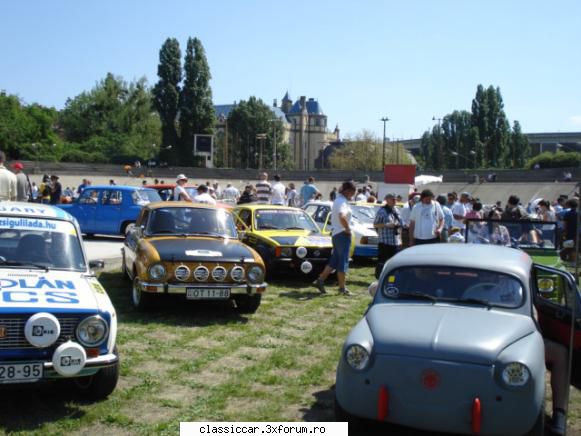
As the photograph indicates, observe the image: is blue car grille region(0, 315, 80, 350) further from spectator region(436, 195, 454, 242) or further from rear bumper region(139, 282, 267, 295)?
spectator region(436, 195, 454, 242)

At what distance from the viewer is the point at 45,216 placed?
6602 mm

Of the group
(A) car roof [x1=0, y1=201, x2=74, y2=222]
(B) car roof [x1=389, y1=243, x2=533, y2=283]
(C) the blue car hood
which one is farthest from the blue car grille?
(B) car roof [x1=389, y1=243, x2=533, y2=283]

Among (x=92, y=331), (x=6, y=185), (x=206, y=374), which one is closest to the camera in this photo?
(x=92, y=331)

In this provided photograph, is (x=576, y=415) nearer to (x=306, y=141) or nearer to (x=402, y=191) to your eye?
(x=402, y=191)

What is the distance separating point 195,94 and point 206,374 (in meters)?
76.4

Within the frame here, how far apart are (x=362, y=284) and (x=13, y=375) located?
846cm

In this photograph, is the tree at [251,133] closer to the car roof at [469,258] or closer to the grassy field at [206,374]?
the grassy field at [206,374]

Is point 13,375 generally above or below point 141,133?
below

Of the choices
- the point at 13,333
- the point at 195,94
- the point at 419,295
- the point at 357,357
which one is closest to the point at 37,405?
the point at 13,333

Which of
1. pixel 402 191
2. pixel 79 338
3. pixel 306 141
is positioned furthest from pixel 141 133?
pixel 79 338

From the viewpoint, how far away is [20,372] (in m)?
4.94

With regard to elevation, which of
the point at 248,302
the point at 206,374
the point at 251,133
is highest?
the point at 251,133

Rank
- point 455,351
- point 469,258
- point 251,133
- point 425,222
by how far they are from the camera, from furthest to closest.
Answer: point 251,133 → point 425,222 → point 469,258 → point 455,351

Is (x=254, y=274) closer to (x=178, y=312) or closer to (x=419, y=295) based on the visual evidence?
(x=178, y=312)
